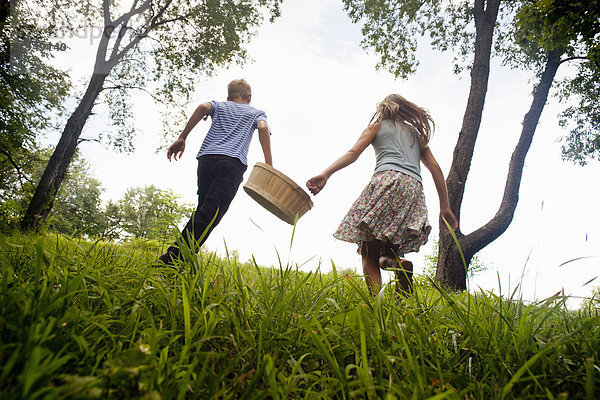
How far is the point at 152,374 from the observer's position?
0.77 m

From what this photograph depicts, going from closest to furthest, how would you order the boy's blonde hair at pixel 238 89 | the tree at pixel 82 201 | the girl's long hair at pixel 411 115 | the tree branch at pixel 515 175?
the girl's long hair at pixel 411 115 → the boy's blonde hair at pixel 238 89 → the tree branch at pixel 515 175 → the tree at pixel 82 201

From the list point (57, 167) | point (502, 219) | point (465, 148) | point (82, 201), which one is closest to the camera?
point (465, 148)

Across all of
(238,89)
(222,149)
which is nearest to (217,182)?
(222,149)

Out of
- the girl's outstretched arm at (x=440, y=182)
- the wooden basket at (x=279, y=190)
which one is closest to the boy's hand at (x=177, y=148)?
the wooden basket at (x=279, y=190)

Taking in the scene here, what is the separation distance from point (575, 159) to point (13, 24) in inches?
647

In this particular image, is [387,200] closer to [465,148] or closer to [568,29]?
[465,148]

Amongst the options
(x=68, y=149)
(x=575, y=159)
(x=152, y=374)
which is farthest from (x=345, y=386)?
(x=575, y=159)

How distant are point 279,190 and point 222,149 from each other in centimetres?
80

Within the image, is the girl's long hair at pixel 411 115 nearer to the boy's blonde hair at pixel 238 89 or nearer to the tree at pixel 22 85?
the boy's blonde hair at pixel 238 89

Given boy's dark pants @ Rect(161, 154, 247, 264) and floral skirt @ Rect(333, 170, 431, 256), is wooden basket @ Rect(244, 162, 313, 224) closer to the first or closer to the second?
boy's dark pants @ Rect(161, 154, 247, 264)

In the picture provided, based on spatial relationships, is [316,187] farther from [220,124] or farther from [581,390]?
[581,390]

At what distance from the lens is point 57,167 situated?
8.21m

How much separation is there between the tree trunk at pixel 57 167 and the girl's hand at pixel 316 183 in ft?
23.4

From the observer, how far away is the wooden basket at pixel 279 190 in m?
2.71
